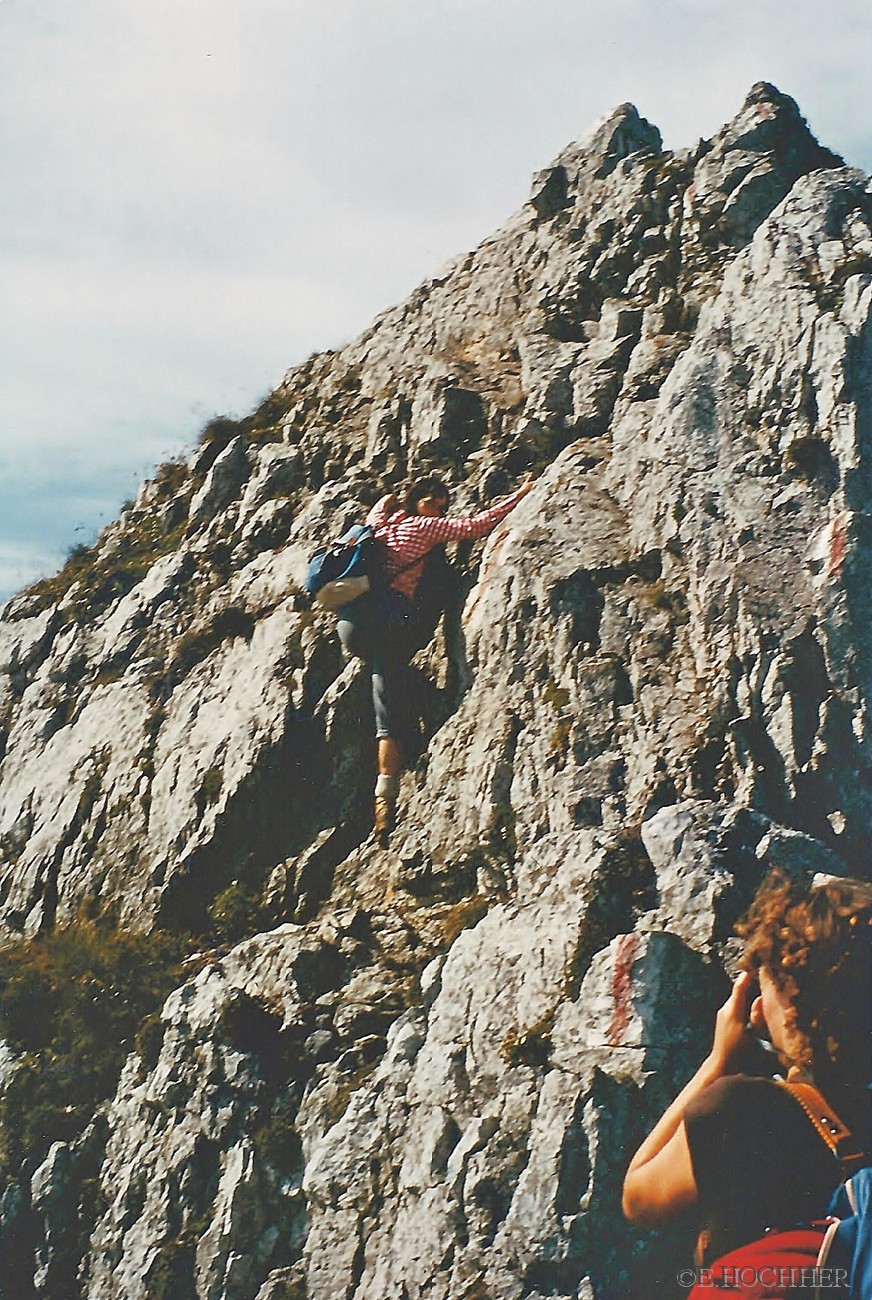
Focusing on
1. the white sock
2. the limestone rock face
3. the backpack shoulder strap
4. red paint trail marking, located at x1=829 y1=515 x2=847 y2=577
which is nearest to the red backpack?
the backpack shoulder strap

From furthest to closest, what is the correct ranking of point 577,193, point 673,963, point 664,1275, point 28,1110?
point 577,193, point 28,1110, point 673,963, point 664,1275

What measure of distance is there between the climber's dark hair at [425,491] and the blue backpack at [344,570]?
2.59 ft

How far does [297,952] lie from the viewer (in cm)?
1636

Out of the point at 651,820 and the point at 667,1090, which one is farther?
the point at 651,820

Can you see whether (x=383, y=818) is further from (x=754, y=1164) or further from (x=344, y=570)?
(x=754, y=1164)

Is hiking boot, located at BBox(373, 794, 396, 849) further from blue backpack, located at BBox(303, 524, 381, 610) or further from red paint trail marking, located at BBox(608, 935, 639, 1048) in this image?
red paint trail marking, located at BBox(608, 935, 639, 1048)

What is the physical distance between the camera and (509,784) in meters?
16.5

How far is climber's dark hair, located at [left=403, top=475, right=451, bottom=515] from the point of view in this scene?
19.7m

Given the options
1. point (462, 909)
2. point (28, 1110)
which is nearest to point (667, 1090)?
point (462, 909)

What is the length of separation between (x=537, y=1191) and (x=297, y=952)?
4665mm

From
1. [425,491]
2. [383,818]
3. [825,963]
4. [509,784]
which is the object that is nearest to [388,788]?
[383,818]

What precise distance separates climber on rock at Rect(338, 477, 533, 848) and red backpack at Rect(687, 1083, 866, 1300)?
729cm

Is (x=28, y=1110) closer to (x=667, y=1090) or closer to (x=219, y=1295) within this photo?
(x=219, y=1295)

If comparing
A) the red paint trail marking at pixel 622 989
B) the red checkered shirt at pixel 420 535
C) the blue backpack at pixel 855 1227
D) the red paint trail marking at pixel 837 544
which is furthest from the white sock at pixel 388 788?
the blue backpack at pixel 855 1227
